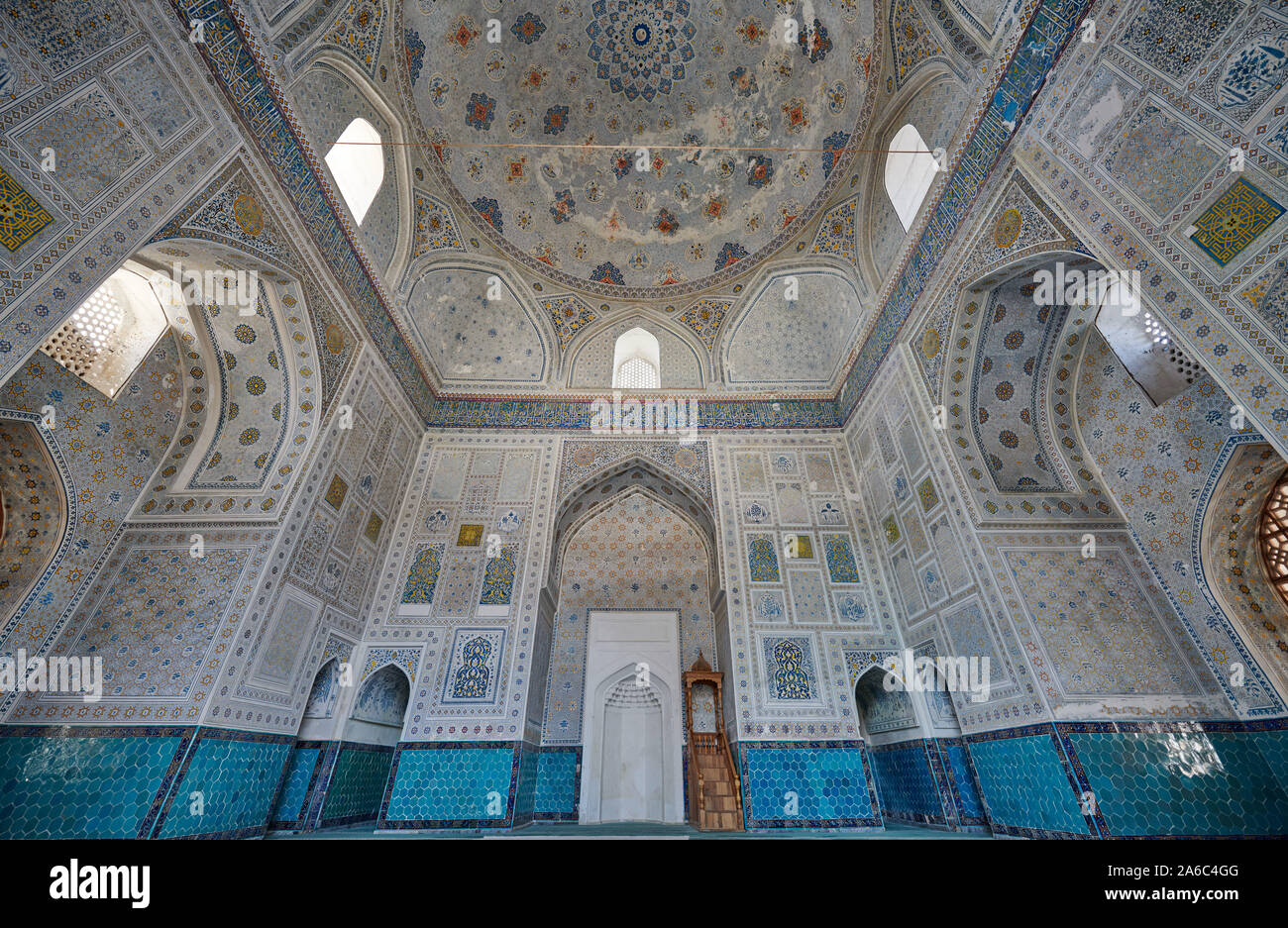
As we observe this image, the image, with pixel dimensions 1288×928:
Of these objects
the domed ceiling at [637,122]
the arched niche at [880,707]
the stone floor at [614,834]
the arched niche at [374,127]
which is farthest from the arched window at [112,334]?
the arched niche at [880,707]

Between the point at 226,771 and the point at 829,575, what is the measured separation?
23.6ft

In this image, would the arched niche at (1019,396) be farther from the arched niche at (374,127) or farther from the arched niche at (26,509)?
the arched niche at (26,509)

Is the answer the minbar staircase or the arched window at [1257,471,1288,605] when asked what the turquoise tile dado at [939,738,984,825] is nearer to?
the minbar staircase

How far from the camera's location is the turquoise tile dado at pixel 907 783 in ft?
21.6

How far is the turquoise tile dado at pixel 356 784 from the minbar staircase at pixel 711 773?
404 centimetres

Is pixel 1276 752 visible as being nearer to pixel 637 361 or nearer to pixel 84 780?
pixel 637 361

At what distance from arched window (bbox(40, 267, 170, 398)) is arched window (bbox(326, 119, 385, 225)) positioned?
239 centimetres

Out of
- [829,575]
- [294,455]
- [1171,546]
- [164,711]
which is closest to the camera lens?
[164,711]

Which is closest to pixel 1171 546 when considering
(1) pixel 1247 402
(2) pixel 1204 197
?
(1) pixel 1247 402

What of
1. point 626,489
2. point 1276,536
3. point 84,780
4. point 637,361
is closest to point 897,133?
point 637,361

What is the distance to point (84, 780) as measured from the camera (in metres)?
4.88

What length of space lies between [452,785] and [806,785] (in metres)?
4.13
